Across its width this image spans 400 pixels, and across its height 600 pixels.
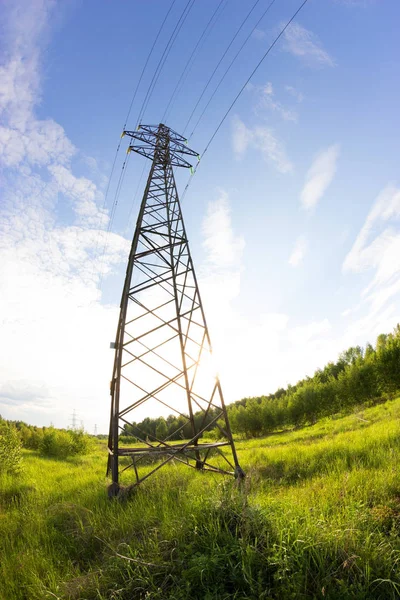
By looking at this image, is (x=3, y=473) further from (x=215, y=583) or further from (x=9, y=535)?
(x=215, y=583)

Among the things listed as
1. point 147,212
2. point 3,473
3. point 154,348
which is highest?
point 147,212

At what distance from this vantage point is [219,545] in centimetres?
332

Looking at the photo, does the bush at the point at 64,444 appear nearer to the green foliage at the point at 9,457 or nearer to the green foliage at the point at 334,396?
the green foliage at the point at 9,457

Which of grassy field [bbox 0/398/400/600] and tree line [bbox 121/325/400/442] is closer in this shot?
grassy field [bbox 0/398/400/600]

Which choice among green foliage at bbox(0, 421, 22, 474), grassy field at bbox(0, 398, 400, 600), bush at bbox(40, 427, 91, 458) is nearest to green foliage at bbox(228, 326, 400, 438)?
bush at bbox(40, 427, 91, 458)

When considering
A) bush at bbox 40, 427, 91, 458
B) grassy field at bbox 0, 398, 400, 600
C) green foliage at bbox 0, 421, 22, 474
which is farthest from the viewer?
bush at bbox 40, 427, 91, 458

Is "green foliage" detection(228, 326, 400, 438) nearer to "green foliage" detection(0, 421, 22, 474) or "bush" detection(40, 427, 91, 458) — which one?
"bush" detection(40, 427, 91, 458)

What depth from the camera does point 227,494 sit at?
4172 mm

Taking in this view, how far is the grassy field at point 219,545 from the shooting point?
2.77m

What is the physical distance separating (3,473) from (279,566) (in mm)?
12330

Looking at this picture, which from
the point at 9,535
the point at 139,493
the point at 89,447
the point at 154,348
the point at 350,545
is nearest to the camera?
the point at 350,545

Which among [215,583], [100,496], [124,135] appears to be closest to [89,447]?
[100,496]

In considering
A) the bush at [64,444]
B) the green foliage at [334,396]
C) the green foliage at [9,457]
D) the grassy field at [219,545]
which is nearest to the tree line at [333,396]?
the green foliage at [334,396]

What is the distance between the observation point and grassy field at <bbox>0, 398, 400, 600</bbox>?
2766 mm
